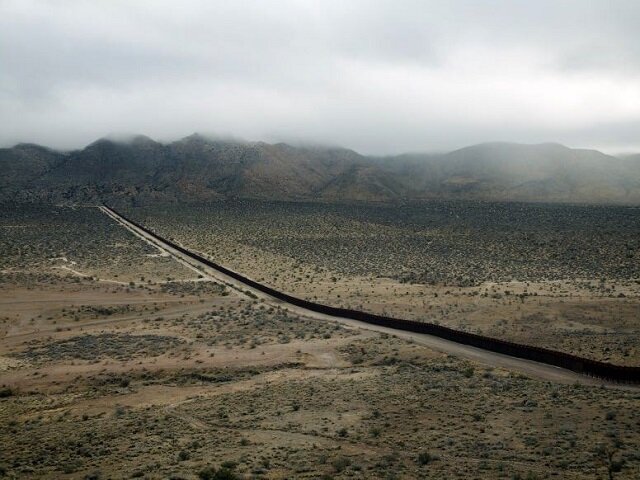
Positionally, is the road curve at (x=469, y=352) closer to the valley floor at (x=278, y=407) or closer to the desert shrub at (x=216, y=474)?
the valley floor at (x=278, y=407)

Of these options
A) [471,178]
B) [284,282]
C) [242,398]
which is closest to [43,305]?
[284,282]

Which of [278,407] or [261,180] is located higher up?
[261,180]

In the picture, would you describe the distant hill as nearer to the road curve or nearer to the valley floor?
the road curve

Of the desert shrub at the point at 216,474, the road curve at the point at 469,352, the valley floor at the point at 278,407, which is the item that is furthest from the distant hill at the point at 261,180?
the desert shrub at the point at 216,474

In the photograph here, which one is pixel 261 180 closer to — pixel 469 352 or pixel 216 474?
pixel 469 352

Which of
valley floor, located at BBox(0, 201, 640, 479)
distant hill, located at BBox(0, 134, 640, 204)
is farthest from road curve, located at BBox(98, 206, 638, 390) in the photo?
distant hill, located at BBox(0, 134, 640, 204)

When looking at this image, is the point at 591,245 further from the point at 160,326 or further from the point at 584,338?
the point at 160,326

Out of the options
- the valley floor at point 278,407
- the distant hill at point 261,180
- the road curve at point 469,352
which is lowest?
the valley floor at point 278,407

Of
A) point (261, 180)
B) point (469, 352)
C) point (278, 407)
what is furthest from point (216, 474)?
point (261, 180)
